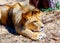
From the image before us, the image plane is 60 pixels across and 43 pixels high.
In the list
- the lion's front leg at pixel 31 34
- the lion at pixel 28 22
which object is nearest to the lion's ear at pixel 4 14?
the lion at pixel 28 22

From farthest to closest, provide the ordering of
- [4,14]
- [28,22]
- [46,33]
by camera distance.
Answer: [4,14] → [46,33] → [28,22]

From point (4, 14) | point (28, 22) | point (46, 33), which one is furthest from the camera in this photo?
point (4, 14)

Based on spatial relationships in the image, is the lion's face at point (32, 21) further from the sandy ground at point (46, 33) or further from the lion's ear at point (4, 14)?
the lion's ear at point (4, 14)

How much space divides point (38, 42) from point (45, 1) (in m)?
2.03

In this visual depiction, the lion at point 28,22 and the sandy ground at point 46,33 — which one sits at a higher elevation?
the lion at point 28,22

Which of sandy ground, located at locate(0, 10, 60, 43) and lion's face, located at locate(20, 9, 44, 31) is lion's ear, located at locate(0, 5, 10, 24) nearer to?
sandy ground, located at locate(0, 10, 60, 43)

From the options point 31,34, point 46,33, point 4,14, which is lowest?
point 46,33

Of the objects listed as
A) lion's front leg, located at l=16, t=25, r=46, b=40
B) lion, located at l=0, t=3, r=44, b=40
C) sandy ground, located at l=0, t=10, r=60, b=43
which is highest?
lion, located at l=0, t=3, r=44, b=40

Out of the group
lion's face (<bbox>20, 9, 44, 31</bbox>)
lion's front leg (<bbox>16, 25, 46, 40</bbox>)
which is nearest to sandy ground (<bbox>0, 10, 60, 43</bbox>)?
lion's front leg (<bbox>16, 25, 46, 40</bbox>)

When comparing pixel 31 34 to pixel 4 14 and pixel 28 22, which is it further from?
pixel 4 14

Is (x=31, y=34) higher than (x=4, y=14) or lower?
lower

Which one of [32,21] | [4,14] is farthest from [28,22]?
[4,14]

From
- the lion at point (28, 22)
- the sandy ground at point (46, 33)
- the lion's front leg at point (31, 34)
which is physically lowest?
the sandy ground at point (46, 33)

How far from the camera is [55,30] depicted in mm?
3977
